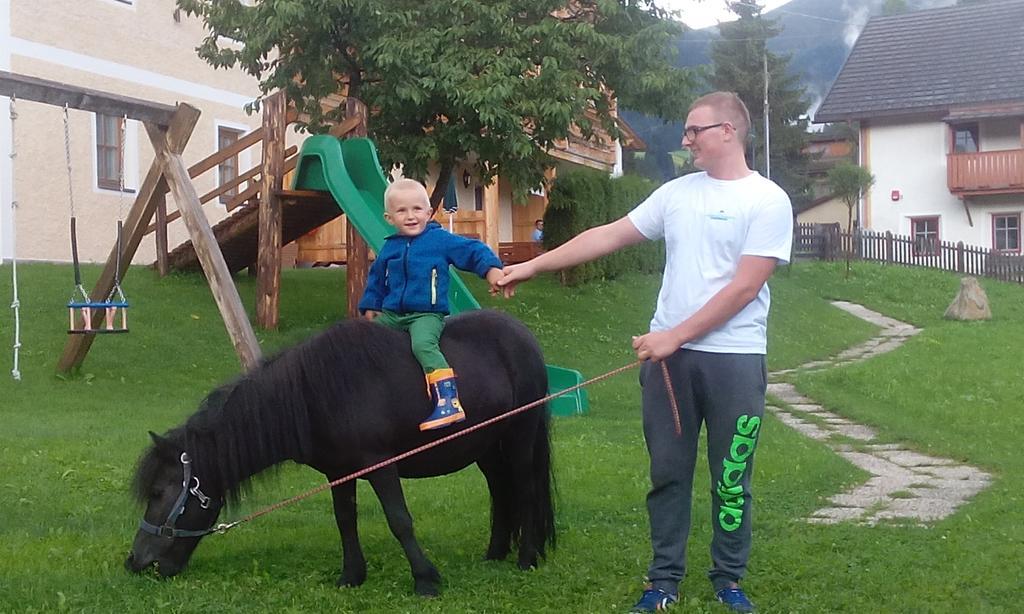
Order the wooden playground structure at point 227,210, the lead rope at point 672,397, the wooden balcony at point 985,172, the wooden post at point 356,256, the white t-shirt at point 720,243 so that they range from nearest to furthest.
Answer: the white t-shirt at point 720,243, the lead rope at point 672,397, the wooden playground structure at point 227,210, the wooden post at point 356,256, the wooden balcony at point 985,172

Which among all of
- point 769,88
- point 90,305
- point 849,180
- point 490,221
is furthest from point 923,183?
point 90,305

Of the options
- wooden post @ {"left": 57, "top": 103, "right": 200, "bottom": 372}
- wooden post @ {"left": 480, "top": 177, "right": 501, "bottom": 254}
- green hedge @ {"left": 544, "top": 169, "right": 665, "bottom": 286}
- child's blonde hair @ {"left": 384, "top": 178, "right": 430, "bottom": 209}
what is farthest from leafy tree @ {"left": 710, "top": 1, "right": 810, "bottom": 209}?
child's blonde hair @ {"left": 384, "top": 178, "right": 430, "bottom": 209}

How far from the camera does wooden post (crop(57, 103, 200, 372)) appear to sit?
10.3 meters

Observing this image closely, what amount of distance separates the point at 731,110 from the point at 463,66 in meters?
10.7

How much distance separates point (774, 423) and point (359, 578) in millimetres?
6549

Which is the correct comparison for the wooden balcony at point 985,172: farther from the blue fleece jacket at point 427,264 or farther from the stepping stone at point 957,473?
the blue fleece jacket at point 427,264

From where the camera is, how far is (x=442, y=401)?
4805 mm

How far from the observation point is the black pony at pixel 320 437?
4711mm

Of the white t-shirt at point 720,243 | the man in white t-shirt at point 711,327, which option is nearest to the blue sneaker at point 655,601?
the man in white t-shirt at point 711,327

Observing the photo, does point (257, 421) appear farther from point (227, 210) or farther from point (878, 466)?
point (227, 210)

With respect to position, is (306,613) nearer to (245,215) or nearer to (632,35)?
(245,215)

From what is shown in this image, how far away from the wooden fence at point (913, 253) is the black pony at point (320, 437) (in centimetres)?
2702

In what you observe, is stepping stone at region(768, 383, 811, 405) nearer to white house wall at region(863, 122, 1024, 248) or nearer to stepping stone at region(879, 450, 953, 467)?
stepping stone at region(879, 450, 953, 467)

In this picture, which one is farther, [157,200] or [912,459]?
[157,200]
